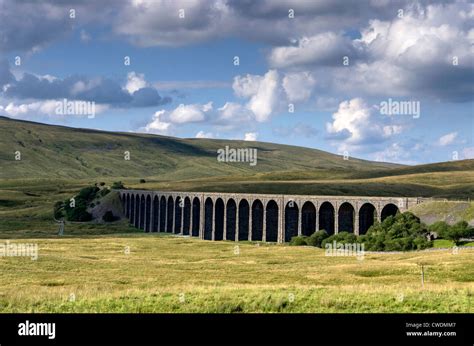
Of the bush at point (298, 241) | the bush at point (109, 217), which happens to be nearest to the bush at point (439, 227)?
the bush at point (298, 241)

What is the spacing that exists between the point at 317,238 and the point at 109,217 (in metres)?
85.7

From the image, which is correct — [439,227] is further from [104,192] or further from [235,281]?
[104,192]

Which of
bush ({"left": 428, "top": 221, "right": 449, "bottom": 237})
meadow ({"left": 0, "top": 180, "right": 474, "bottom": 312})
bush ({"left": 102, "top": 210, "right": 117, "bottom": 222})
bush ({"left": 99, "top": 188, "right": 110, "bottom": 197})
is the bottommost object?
meadow ({"left": 0, "top": 180, "right": 474, "bottom": 312})

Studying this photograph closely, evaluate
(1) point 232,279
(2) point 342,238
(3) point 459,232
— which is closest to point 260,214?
(2) point 342,238

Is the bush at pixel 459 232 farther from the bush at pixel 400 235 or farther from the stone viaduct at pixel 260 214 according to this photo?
the stone viaduct at pixel 260 214

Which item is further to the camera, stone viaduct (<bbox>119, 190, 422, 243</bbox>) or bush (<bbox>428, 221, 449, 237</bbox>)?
stone viaduct (<bbox>119, 190, 422, 243</bbox>)

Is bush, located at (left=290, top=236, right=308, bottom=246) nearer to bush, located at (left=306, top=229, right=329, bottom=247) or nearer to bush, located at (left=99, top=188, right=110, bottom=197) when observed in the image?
bush, located at (left=306, top=229, right=329, bottom=247)

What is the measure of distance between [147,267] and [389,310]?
35.5 m

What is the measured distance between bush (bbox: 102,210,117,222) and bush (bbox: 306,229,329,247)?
83603 millimetres

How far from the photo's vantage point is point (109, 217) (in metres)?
157

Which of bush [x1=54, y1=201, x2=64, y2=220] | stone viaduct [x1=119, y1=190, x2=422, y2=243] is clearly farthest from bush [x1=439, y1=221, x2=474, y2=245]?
bush [x1=54, y1=201, x2=64, y2=220]

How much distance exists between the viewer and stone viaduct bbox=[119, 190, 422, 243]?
81938 millimetres
